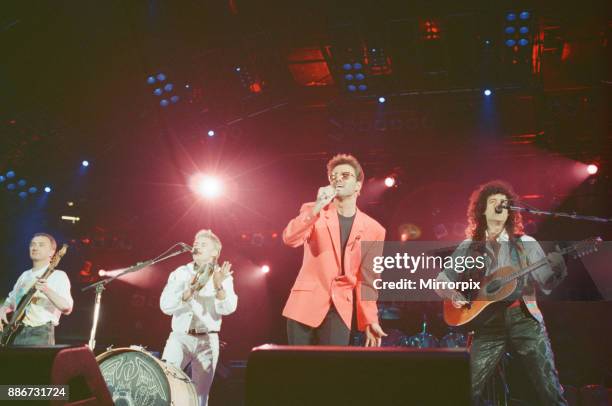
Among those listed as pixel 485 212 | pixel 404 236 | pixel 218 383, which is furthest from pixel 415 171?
pixel 218 383

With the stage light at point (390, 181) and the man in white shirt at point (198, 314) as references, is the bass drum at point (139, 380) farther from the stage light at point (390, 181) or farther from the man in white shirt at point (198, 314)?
the stage light at point (390, 181)

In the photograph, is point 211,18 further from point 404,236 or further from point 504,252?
point 504,252

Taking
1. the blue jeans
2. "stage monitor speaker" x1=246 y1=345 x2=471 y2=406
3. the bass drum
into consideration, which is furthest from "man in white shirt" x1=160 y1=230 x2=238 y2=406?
"stage monitor speaker" x1=246 y1=345 x2=471 y2=406

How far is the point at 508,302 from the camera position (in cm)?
509

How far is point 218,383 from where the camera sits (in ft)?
27.2

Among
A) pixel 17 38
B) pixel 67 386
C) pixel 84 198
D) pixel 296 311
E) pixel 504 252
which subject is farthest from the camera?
pixel 84 198

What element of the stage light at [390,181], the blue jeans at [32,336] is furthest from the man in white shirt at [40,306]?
the stage light at [390,181]

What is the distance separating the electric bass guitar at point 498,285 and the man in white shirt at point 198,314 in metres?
2.59

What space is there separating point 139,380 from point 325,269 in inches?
76.5

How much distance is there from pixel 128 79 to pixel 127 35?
2.68 ft

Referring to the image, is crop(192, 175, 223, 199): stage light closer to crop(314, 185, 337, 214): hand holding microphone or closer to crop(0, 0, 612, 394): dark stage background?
→ crop(0, 0, 612, 394): dark stage background

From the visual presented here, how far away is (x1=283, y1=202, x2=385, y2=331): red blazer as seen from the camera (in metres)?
4.31

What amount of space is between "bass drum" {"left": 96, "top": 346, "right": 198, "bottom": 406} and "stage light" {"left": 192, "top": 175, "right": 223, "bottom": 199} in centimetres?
624

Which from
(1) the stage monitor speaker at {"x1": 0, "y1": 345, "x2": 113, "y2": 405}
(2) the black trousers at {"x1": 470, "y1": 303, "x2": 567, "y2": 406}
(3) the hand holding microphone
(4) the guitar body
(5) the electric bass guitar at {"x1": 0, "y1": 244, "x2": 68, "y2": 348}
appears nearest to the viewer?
(1) the stage monitor speaker at {"x1": 0, "y1": 345, "x2": 113, "y2": 405}
